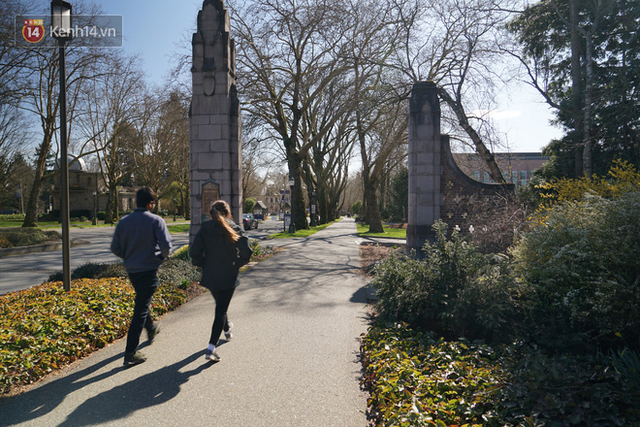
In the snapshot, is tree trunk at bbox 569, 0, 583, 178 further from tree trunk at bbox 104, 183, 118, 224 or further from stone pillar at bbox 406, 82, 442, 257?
tree trunk at bbox 104, 183, 118, 224

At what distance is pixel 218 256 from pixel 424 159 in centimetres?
737

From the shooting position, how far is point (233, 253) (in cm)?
495

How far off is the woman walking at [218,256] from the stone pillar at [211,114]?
692 centimetres

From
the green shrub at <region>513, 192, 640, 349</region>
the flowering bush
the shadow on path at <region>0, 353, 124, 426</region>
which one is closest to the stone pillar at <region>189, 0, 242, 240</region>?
the flowering bush

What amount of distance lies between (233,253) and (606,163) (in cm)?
1577

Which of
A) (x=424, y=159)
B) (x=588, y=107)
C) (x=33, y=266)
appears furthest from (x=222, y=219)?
(x=588, y=107)

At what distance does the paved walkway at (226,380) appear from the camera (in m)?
3.49

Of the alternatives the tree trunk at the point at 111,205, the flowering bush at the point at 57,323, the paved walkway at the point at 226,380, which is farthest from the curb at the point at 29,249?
the tree trunk at the point at 111,205

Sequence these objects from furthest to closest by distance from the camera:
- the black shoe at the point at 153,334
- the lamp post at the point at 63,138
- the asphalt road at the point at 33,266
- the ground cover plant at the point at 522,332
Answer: the asphalt road at the point at 33,266, the lamp post at the point at 63,138, the black shoe at the point at 153,334, the ground cover plant at the point at 522,332

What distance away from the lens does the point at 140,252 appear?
473 centimetres

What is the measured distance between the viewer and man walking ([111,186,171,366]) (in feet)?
15.4

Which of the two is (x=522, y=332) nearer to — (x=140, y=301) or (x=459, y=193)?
(x=140, y=301)

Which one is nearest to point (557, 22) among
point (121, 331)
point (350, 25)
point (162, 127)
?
point (350, 25)

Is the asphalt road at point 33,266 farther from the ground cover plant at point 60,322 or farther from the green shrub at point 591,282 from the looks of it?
the green shrub at point 591,282
